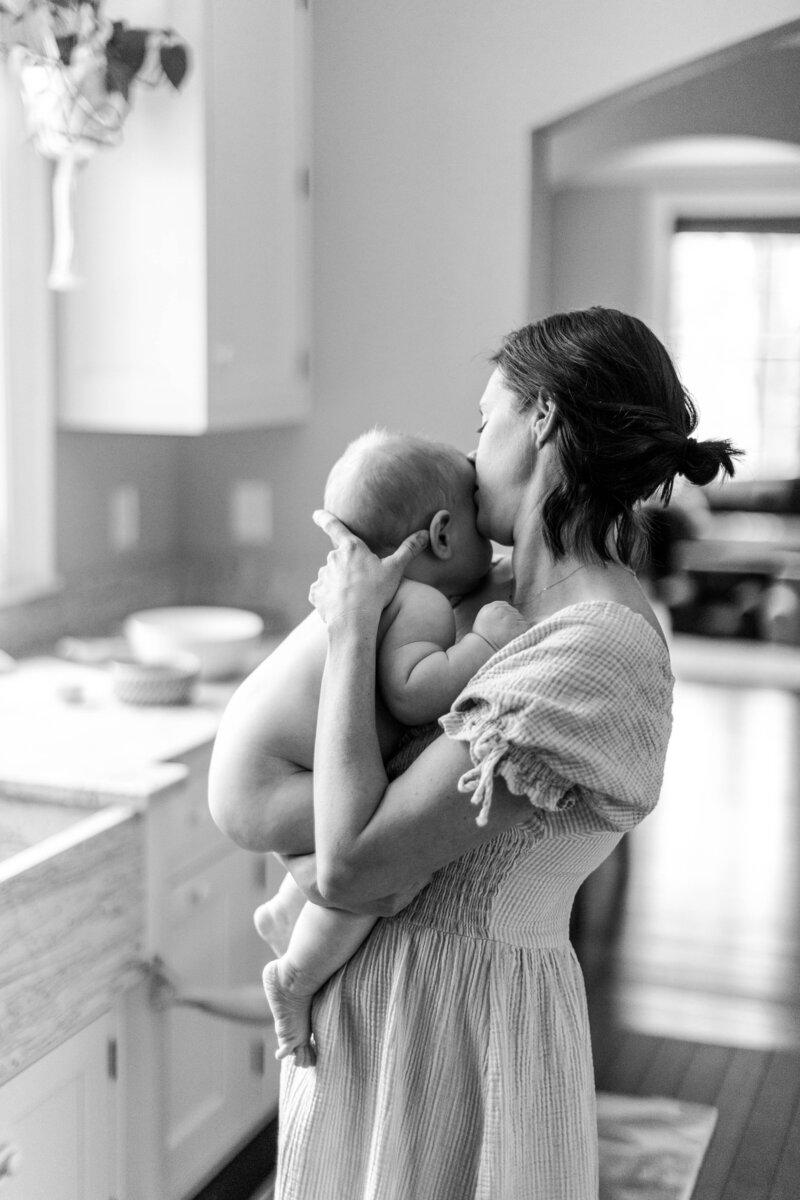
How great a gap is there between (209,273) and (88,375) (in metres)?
0.38

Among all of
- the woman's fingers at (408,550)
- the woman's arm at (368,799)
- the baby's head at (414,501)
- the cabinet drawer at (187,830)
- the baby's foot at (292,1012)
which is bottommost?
the cabinet drawer at (187,830)

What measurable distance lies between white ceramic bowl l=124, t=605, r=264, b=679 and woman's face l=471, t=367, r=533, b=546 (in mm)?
1672

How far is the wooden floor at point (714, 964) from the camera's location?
3.23 m

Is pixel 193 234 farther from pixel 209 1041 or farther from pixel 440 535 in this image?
→ pixel 440 535

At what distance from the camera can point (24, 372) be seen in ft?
10.4

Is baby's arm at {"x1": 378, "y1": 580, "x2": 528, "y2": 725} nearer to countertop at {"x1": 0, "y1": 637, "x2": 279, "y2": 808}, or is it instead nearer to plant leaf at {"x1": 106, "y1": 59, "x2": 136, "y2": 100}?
countertop at {"x1": 0, "y1": 637, "x2": 279, "y2": 808}

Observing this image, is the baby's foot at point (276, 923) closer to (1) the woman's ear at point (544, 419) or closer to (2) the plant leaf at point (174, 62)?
(1) the woman's ear at point (544, 419)

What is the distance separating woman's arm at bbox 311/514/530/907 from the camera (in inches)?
49.1

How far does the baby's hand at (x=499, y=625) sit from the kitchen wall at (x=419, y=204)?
192cm

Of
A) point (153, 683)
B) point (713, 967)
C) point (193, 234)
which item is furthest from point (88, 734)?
point (713, 967)

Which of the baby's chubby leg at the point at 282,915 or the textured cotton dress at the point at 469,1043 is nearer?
the textured cotton dress at the point at 469,1043

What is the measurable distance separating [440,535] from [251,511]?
2301 mm

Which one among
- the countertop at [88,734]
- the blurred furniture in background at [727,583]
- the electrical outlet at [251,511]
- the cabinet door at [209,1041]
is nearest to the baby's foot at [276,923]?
the countertop at [88,734]

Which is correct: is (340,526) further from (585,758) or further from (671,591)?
(671,591)
